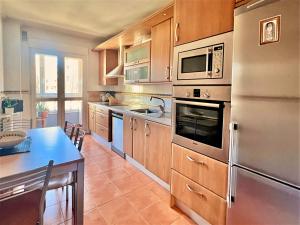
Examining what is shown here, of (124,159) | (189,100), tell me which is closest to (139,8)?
(189,100)

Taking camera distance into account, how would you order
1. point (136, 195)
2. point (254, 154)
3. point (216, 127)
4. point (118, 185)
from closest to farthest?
point (254, 154)
point (216, 127)
point (136, 195)
point (118, 185)

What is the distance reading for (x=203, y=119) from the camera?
5.19 feet

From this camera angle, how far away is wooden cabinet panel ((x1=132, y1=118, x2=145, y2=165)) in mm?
2664

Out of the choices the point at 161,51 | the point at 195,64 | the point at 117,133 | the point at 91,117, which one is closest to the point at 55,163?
the point at 195,64

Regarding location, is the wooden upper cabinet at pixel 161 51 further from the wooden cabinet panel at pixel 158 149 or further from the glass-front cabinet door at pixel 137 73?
the wooden cabinet panel at pixel 158 149

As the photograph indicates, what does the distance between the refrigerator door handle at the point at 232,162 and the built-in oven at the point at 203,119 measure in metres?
0.09

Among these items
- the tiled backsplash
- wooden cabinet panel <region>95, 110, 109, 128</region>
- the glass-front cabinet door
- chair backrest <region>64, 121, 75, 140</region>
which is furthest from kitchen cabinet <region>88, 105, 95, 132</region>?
chair backrest <region>64, 121, 75, 140</region>

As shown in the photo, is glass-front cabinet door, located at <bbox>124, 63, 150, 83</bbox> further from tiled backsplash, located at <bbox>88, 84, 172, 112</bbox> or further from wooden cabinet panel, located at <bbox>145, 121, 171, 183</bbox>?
wooden cabinet panel, located at <bbox>145, 121, 171, 183</bbox>

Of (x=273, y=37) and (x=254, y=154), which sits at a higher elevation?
(x=273, y=37)

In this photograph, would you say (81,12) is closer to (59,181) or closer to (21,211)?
(59,181)

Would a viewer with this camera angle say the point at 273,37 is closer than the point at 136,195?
Yes

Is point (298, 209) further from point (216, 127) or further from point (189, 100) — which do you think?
point (189, 100)

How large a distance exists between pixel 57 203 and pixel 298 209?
2061 mm

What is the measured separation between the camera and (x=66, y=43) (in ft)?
14.4
